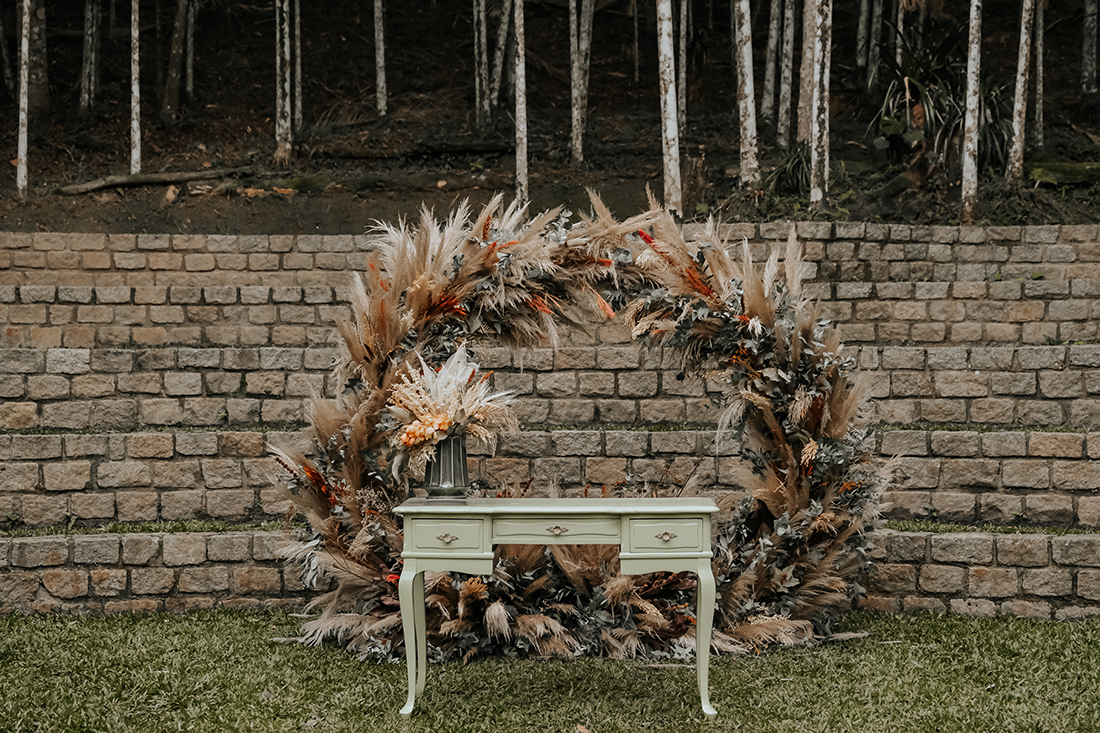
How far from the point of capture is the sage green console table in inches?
130

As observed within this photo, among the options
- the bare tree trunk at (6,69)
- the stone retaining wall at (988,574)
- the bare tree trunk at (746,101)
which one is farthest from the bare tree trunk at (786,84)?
the bare tree trunk at (6,69)

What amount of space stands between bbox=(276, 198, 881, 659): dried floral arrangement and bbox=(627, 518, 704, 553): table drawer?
0.65 metres

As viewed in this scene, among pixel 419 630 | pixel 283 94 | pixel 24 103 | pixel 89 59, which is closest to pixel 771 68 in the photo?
pixel 283 94

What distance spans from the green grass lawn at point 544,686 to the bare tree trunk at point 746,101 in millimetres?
5346

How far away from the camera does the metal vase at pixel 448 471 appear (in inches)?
139

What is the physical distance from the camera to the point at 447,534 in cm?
335

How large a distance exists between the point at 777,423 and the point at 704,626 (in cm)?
110

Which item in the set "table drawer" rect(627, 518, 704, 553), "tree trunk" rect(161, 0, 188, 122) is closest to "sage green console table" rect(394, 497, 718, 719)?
"table drawer" rect(627, 518, 704, 553)

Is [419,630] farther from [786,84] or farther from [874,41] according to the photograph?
[874,41]

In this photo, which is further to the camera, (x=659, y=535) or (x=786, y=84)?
(x=786, y=84)

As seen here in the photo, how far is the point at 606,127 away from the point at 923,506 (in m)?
9.19

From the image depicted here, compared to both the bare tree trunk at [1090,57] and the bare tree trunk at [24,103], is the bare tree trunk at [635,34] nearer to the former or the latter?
the bare tree trunk at [1090,57]

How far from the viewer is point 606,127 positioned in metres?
13.0

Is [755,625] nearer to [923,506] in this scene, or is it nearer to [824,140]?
[923,506]
